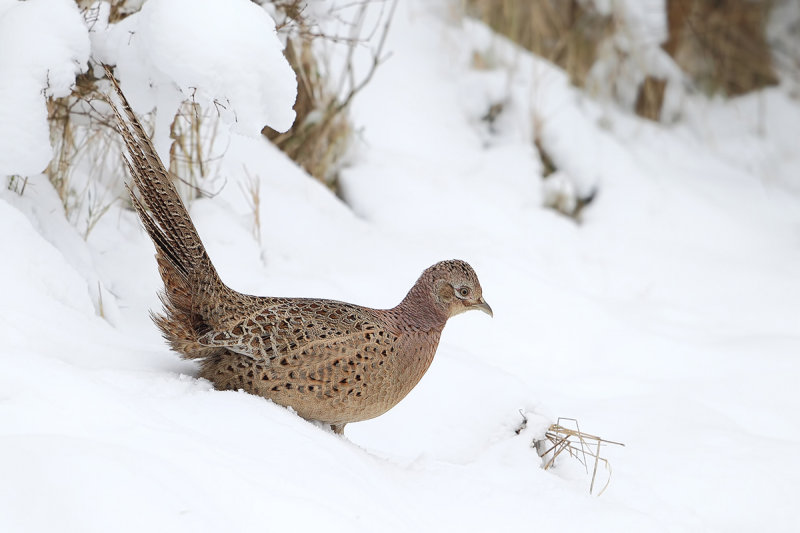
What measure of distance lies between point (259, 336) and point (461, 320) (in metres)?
2.13

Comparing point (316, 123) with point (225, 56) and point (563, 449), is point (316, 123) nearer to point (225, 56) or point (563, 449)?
point (225, 56)

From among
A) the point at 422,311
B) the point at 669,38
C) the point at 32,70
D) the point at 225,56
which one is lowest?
the point at 422,311

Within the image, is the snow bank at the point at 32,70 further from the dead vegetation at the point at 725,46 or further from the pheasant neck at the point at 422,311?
the dead vegetation at the point at 725,46

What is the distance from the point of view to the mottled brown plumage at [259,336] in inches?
99.8

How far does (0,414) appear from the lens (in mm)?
1915

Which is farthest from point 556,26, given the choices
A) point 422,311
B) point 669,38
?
point 422,311

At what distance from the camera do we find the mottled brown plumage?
2535mm

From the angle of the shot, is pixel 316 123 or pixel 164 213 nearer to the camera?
pixel 164 213

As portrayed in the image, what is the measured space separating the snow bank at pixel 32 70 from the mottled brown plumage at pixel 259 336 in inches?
13.4

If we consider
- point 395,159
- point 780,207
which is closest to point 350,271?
point 395,159

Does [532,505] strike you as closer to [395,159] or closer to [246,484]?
[246,484]

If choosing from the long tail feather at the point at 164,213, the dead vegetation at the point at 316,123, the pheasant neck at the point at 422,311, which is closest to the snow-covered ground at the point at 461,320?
the dead vegetation at the point at 316,123

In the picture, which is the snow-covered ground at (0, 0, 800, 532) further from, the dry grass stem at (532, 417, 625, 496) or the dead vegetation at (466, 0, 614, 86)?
the dead vegetation at (466, 0, 614, 86)

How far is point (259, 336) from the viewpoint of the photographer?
255 centimetres
